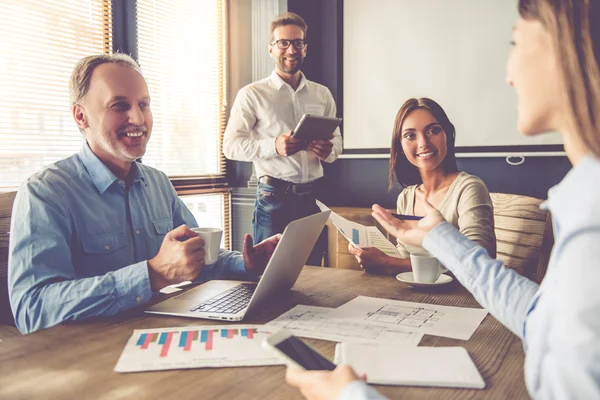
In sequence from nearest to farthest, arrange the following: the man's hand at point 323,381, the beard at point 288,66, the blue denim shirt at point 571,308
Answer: the blue denim shirt at point 571,308
the man's hand at point 323,381
the beard at point 288,66

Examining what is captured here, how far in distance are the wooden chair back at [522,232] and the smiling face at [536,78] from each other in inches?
50.0

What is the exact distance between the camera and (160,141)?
3.44m

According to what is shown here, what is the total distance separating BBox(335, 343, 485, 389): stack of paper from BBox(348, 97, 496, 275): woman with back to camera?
95 cm

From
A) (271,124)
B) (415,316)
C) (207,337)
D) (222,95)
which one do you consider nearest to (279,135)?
(271,124)

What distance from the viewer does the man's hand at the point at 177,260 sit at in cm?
108

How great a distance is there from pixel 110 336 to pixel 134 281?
0.59 feet

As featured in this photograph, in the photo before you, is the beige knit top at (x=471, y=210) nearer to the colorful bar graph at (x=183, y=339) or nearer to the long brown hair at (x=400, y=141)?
the long brown hair at (x=400, y=141)

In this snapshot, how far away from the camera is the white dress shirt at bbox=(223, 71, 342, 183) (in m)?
3.06

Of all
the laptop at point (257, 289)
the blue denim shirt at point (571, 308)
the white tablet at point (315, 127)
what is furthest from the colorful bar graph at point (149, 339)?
the white tablet at point (315, 127)

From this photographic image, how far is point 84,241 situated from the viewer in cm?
132

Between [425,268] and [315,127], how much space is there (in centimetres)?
136

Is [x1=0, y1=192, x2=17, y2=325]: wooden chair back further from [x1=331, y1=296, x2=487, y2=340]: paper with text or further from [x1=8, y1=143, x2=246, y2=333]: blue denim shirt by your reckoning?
[x1=331, y1=296, x2=487, y2=340]: paper with text

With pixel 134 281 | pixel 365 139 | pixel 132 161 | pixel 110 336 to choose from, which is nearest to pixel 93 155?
pixel 132 161

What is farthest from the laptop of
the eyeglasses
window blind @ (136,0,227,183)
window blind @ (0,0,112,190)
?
window blind @ (136,0,227,183)
